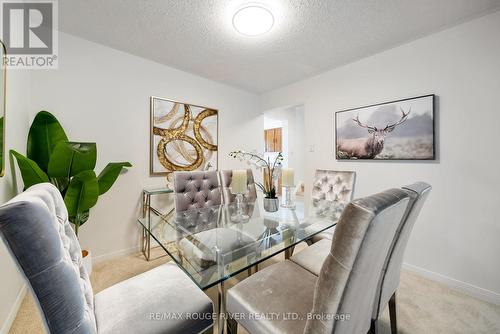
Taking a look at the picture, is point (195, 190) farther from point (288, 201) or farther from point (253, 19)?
point (253, 19)

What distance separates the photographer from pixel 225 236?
135 centimetres

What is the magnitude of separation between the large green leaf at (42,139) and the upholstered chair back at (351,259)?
2307 millimetres

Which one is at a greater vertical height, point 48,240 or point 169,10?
point 169,10

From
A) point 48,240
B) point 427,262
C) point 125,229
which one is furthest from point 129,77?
point 427,262

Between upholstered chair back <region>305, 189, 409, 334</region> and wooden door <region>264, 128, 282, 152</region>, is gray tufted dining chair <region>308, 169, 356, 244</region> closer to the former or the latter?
upholstered chair back <region>305, 189, 409, 334</region>

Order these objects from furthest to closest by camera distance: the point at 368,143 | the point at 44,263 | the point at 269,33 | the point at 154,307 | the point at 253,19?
the point at 368,143, the point at 269,33, the point at 253,19, the point at 154,307, the point at 44,263

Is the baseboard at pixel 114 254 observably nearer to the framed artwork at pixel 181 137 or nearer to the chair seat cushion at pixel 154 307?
the framed artwork at pixel 181 137

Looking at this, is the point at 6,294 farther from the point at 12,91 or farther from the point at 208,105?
the point at 208,105

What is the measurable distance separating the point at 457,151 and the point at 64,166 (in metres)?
3.40

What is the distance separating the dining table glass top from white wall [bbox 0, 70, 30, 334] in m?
0.88

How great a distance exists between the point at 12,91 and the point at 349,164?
325 centimetres

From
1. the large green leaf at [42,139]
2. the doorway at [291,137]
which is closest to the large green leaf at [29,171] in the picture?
the large green leaf at [42,139]

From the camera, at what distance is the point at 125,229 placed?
91.1 inches

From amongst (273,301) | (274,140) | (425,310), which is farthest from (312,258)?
(274,140)
